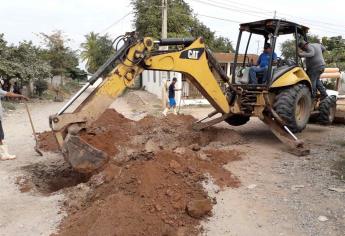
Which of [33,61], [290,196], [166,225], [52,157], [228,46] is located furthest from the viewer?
[228,46]

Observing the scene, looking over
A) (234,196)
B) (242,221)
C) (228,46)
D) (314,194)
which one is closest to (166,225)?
(242,221)

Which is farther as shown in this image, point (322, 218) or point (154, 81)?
point (154, 81)

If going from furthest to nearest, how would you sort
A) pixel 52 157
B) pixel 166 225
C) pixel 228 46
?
1. pixel 228 46
2. pixel 52 157
3. pixel 166 225

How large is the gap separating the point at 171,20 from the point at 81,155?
1110 inches

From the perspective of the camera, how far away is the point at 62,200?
241 inches

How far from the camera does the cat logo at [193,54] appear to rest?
7784 millimetres

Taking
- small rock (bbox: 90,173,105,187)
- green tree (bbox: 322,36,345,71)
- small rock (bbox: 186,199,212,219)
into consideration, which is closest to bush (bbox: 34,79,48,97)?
green tree (bbox: 322,36,345,71)

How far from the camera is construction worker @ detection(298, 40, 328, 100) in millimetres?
9688

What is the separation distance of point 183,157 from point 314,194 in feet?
7.08

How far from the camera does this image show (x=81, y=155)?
6.41 metres

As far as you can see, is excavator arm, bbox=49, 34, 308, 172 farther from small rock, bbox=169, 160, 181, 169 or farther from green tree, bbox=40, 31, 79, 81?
green tree, bbox=40, 31, 79, 81

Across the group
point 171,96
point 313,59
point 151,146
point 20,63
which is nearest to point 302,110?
point 313,59

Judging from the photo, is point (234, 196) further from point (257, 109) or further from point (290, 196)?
point (257, 109)

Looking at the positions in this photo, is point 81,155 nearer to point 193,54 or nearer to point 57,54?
point 193,54
